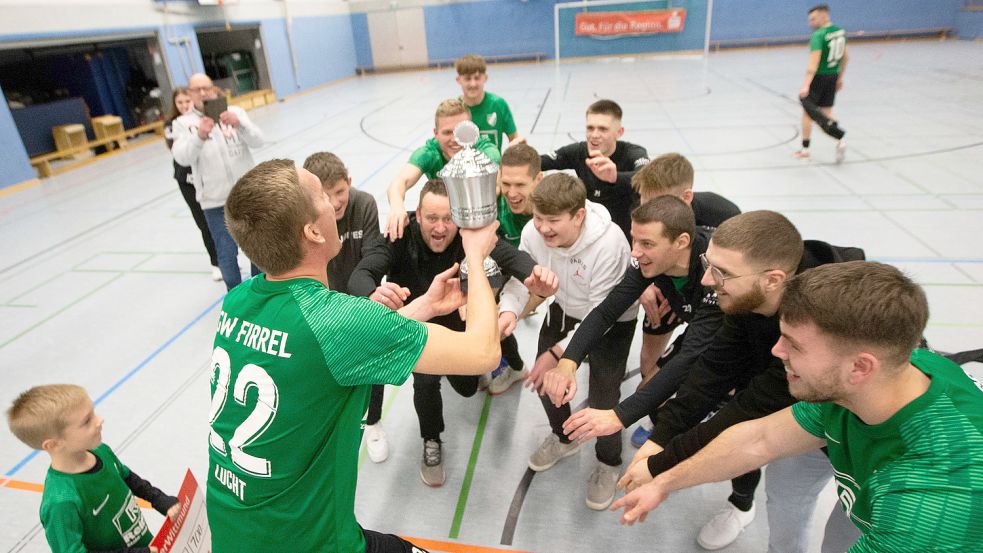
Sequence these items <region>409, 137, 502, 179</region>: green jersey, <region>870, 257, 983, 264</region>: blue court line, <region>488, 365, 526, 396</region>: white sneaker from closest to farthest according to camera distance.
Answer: <region>488, 365, 526, 396</region>: white sneaker, <region>409, 137, 502, 179</region>: green jersey, <region>870, 257, 983, 264</region>: blue court line

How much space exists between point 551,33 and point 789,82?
12387 mm

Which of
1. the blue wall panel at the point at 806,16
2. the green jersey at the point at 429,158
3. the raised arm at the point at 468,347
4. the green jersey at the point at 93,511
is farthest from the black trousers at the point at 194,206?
the blue wall panel at the point at 806,16

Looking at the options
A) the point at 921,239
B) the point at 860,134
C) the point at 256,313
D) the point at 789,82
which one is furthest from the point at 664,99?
the point at 256,313

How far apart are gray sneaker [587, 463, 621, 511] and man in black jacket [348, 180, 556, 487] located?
983 mm

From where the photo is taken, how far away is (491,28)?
25156mm

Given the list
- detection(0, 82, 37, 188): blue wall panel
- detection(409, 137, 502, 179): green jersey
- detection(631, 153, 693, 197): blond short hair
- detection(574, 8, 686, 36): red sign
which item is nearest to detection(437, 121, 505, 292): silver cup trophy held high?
detection(631, 153, 693, 197): blond short hair

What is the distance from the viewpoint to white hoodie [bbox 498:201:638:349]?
3375mm

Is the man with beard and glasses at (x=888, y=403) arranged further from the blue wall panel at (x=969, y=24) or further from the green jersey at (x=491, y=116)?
the blue wall panel at (x=969, y=24)

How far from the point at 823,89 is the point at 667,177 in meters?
8.08

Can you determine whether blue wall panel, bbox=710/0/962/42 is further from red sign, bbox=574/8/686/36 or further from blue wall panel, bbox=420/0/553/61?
blue wall panel, bbox=420/0/553/61

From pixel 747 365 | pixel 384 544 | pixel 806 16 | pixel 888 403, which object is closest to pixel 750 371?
pixel 747 365

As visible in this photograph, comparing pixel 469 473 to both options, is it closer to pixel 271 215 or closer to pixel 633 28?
pixel 271 215

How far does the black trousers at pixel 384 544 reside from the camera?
1.97m

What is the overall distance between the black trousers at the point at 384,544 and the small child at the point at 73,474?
3.42 ft
